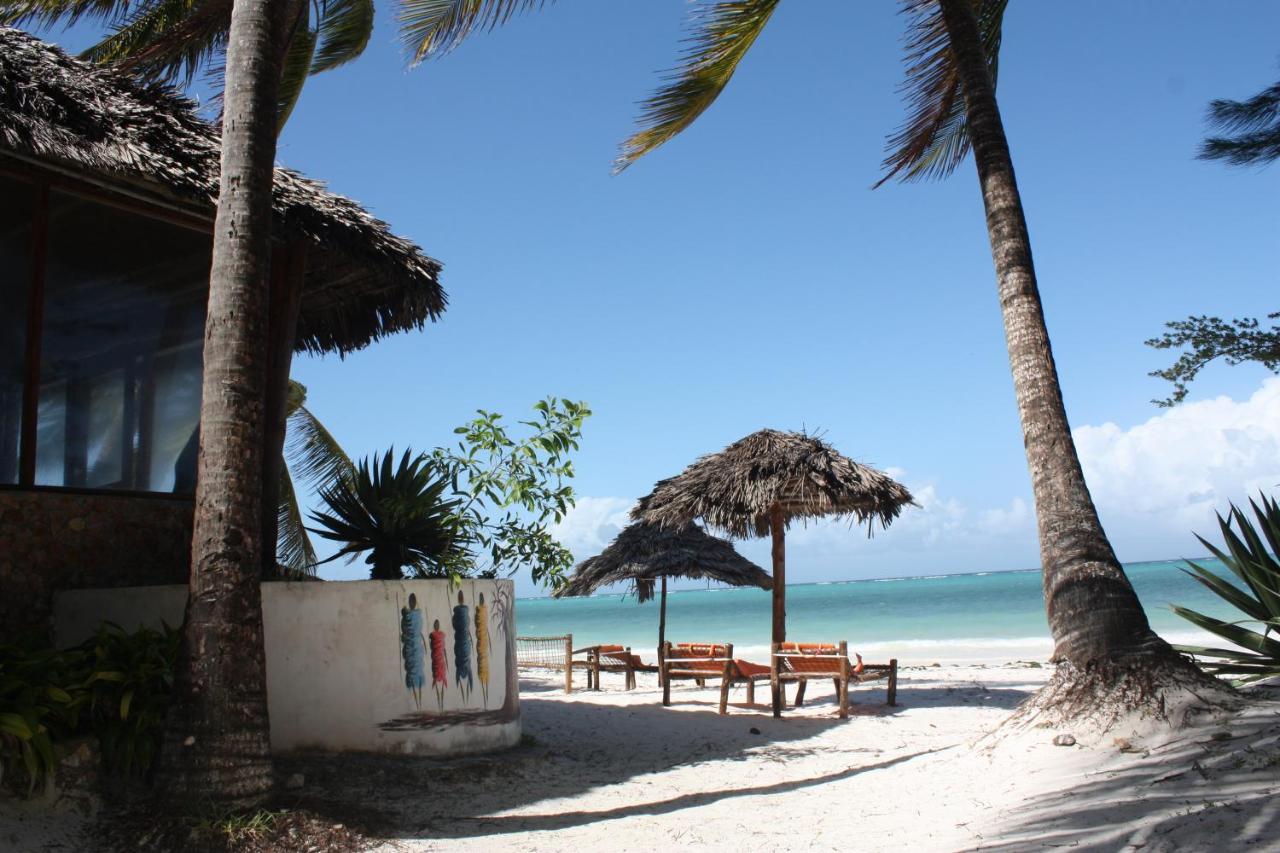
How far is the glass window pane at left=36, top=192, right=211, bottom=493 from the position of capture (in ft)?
22.4

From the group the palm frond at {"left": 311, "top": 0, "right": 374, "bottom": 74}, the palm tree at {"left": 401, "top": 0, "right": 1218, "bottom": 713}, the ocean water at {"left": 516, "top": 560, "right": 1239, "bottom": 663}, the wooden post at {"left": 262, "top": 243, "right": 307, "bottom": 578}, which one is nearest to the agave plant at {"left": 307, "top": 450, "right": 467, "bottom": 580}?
the wooden post at {"left": 262, "top": 243, "right": 307, "bottom": 578}

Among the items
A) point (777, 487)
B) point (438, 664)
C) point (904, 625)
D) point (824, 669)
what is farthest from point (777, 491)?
point (904, 625)

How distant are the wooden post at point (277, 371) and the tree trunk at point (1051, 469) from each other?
202 inches

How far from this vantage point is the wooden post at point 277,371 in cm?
714

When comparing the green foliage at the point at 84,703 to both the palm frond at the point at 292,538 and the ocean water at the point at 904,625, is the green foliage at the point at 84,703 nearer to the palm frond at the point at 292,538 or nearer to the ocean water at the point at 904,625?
the palm frond at the point at 292,538

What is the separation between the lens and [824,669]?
10.1 meters

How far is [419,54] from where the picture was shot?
7984mm

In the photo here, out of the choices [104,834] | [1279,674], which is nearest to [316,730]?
[104,834]

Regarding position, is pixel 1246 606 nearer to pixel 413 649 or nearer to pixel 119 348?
pixel 413 649

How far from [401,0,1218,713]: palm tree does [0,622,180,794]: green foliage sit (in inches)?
192

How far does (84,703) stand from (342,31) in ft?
25.6

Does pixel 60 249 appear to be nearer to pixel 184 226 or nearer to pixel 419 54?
pixel 184 226

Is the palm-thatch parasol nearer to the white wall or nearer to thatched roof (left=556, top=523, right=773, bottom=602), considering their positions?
thatched roof (left=556, top=523, right=773, bottom=602)

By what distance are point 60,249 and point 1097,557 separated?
712cm
